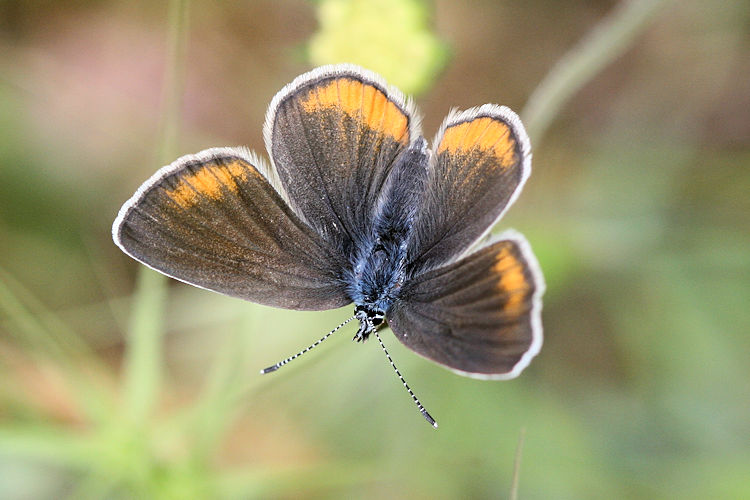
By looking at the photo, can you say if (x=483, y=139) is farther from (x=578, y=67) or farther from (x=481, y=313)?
(x=578, y=67)

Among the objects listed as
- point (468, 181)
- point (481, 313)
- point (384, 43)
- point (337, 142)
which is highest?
point (384, 43)

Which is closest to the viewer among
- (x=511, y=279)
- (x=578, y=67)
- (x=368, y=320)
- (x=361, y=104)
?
(x=511, y=279)

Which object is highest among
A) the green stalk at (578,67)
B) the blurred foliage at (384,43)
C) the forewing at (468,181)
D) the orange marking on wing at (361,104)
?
the blurred foliage at (384,43)

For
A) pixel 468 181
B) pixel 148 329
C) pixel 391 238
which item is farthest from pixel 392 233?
pixel 148 329

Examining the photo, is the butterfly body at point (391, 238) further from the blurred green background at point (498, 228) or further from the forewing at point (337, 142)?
the blurred green background at point (498, 228)

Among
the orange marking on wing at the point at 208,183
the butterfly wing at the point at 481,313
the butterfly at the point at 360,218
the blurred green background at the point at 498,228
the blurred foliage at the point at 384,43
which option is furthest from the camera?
the blurred green background at the point at 498,228

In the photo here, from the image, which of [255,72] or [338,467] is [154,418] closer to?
[338,467]

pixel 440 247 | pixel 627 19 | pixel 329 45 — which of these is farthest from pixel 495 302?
pixel 627 19

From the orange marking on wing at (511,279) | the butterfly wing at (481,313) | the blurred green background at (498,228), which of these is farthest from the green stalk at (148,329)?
the orange marking on wing at (511,279)
